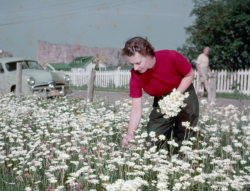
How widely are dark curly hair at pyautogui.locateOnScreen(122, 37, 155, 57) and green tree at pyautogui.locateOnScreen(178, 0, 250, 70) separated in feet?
43.6

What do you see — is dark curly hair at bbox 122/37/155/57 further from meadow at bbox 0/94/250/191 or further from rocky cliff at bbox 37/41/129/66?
rocky cliff at bbox 37/41/129/66

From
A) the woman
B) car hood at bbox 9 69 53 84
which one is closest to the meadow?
the woman

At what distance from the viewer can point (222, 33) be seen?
1552 centimetres

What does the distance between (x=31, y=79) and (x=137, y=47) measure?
24.0 ft

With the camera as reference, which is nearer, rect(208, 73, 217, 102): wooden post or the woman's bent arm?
the woman's bent arm

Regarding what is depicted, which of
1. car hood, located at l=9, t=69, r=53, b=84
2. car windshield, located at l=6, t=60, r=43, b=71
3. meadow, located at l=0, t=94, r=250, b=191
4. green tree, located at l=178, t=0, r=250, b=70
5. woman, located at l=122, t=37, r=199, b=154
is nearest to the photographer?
meadow, located at l=0, t=94, r=250, b=191

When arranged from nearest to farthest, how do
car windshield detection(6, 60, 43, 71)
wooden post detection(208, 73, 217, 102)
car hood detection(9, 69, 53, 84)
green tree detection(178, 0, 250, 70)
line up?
wooden post detection(208, 73, 217, 102) → car hood detection(9, 69, 53, 84) → car windshield detection(6, 60, 43, 71) → green tree detection(178, 0, 250, 70)

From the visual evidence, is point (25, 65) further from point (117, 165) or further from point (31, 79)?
point (117, 165)

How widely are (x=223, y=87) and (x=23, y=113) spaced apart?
1225 centimetres

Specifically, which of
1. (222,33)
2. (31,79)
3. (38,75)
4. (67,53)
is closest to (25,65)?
(38,75)

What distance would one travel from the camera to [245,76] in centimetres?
1416

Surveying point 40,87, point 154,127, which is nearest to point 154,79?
point 154,127

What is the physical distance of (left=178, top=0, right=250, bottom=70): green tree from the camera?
14781mm

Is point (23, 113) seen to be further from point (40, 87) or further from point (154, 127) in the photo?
point (40, 87)
